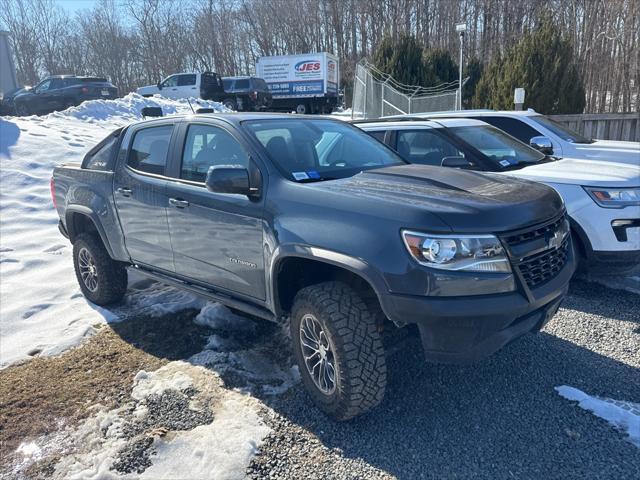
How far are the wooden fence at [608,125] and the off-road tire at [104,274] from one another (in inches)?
470

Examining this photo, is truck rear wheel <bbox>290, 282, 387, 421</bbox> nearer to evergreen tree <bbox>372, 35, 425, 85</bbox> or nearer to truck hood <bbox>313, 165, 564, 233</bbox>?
truck hood <bbox>313, 165, 564, 233</bbox>

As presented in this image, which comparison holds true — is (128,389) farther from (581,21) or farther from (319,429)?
(581,21)

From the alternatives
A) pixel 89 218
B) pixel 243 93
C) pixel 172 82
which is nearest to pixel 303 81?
pixel 243 93

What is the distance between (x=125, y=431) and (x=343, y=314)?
149 cm

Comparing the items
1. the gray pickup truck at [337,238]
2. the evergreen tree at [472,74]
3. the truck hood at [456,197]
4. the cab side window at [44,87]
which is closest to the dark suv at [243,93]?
the cab side window at [44,87]

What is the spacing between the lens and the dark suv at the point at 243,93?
2534 centimetres

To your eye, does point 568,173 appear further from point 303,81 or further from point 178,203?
point 303,81

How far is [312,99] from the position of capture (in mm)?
29141

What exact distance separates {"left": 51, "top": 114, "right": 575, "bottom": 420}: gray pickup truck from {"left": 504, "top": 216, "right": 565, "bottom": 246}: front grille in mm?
14

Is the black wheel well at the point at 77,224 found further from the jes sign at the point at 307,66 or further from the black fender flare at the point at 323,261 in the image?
the jes sign at the point at 307,66

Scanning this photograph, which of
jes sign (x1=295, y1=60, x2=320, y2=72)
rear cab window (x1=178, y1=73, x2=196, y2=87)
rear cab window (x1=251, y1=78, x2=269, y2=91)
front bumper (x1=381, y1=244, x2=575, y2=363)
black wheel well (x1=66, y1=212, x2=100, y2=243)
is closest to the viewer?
front bumper (x1=381, y1=244, x2=575, y2=363)

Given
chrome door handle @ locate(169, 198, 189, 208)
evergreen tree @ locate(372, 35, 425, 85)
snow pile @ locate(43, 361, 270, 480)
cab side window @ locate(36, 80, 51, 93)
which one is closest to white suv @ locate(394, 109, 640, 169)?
chrome door handle @ locate(169, 198, 189, 208)

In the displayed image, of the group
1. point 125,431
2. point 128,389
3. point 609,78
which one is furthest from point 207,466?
point 609,78

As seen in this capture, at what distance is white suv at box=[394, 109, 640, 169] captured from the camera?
6.39 metres
